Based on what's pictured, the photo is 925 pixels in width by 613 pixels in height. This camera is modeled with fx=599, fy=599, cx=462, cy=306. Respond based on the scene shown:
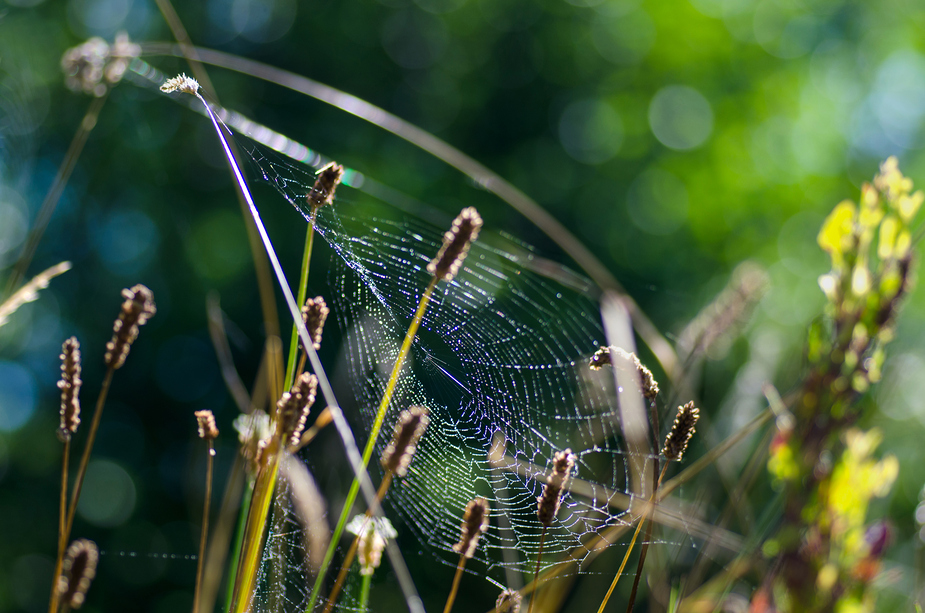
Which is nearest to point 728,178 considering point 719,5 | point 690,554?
point 719,5

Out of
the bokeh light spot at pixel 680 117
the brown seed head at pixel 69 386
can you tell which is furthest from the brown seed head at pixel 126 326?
the bokeh light spot at pixel 680 117

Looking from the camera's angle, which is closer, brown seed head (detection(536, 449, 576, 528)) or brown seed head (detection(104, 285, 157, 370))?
brown seed head (detection(536, 449, 576, 528))

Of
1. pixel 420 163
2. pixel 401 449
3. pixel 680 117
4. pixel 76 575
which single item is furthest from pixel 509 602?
pixel 680 117

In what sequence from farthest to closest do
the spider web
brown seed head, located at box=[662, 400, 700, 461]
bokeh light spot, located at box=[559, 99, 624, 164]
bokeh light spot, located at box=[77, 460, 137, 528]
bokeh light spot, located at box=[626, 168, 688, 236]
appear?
1. bokeh light spot, located at box=[559, 99, 624, 164]
2. bokeh light spot, located at box=[626, 168, 688, 236]
3. bokeh light spot, located at box=[77, 460, 137, 528]
4. the spider web
5. brown seed head, located at box=[662, 400, 700, 461]

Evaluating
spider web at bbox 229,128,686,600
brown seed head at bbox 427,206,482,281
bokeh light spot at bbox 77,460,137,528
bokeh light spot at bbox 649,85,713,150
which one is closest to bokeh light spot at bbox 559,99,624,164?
bokeh light spot at bbox 649,85,713,150

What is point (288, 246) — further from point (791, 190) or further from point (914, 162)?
point (914, 162)

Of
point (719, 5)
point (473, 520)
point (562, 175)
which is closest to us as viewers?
point (473, 520)

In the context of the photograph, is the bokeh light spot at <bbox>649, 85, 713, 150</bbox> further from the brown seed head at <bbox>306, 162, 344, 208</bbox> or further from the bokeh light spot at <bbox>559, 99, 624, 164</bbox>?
the brown seed head at <bbox>306, 162, 344, 208</bbox>
